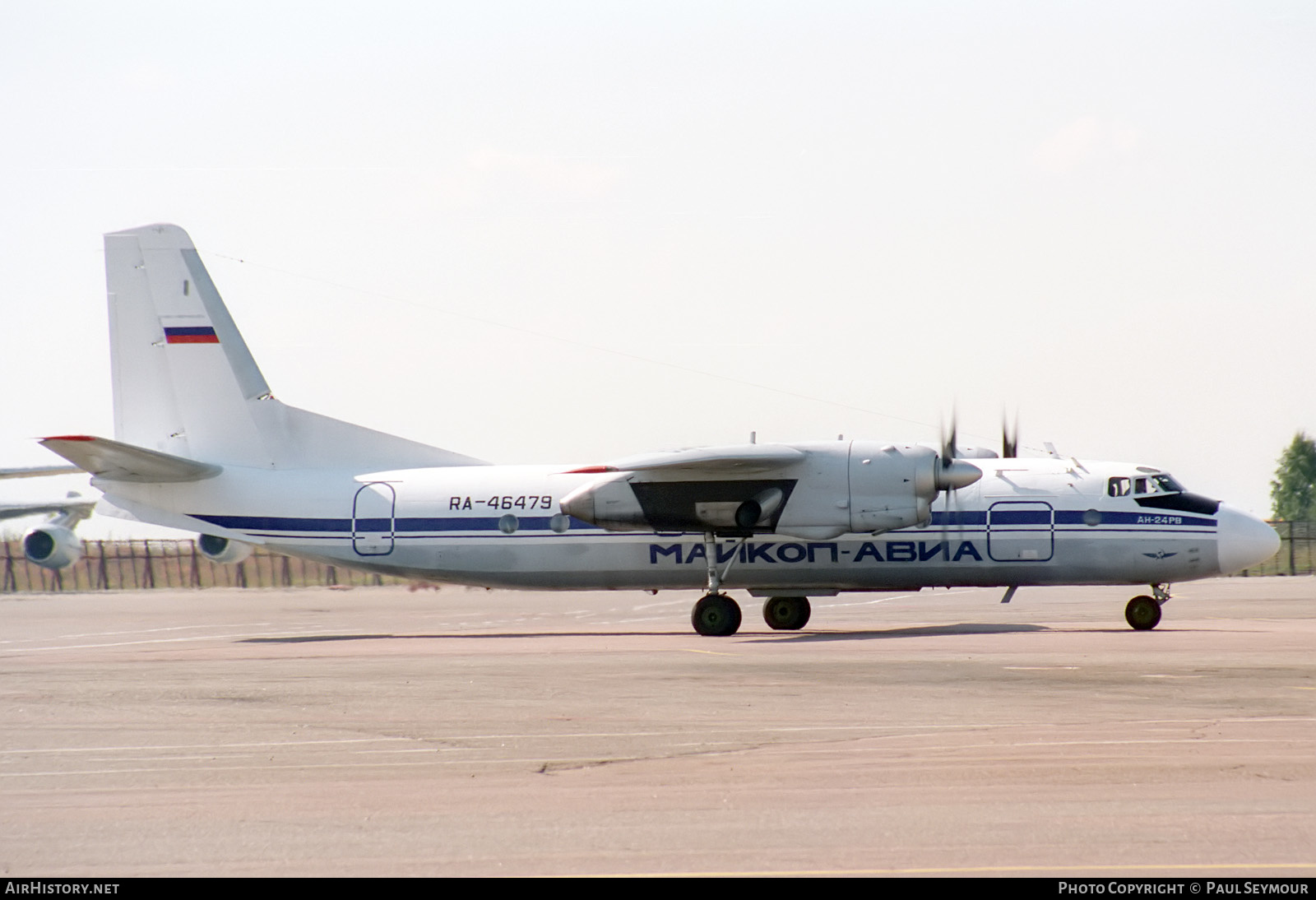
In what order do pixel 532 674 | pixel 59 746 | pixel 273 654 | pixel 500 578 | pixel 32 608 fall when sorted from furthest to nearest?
pixel 32 608 → pixel 500 578 → pixel 273 654 → pixel 532 674 → pixel 59 746

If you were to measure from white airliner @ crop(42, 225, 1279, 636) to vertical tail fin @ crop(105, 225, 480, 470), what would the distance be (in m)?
0.04

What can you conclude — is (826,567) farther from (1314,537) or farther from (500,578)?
(1314,537)

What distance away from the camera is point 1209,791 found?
28.6 feet

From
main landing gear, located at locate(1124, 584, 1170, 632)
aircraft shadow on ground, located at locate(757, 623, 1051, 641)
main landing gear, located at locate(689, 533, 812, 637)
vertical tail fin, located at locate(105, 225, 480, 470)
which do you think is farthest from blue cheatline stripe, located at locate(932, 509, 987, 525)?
vertical tail fin, located at locate(105, 225, 480, 470)

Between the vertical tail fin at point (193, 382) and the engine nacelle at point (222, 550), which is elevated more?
the vertical tail fin at point (193, 382)

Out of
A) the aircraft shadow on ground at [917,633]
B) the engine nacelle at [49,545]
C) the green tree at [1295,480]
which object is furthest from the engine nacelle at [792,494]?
the green tree at [1295,480]

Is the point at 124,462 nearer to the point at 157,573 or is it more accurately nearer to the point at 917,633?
the point at 917,633

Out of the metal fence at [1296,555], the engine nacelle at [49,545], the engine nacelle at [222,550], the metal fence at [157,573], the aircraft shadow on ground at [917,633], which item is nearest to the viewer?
the aircraft shadow on ground at [917,633]

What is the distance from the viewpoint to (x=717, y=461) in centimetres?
2566

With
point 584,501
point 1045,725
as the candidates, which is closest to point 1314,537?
point 584,501

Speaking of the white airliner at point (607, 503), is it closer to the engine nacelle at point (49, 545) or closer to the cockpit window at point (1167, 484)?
the cockpit window at point (1167, 484)

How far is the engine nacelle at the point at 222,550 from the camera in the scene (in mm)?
34875

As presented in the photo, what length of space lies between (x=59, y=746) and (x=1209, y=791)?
31.7ft

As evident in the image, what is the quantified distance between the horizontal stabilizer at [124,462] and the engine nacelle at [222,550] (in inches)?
217
